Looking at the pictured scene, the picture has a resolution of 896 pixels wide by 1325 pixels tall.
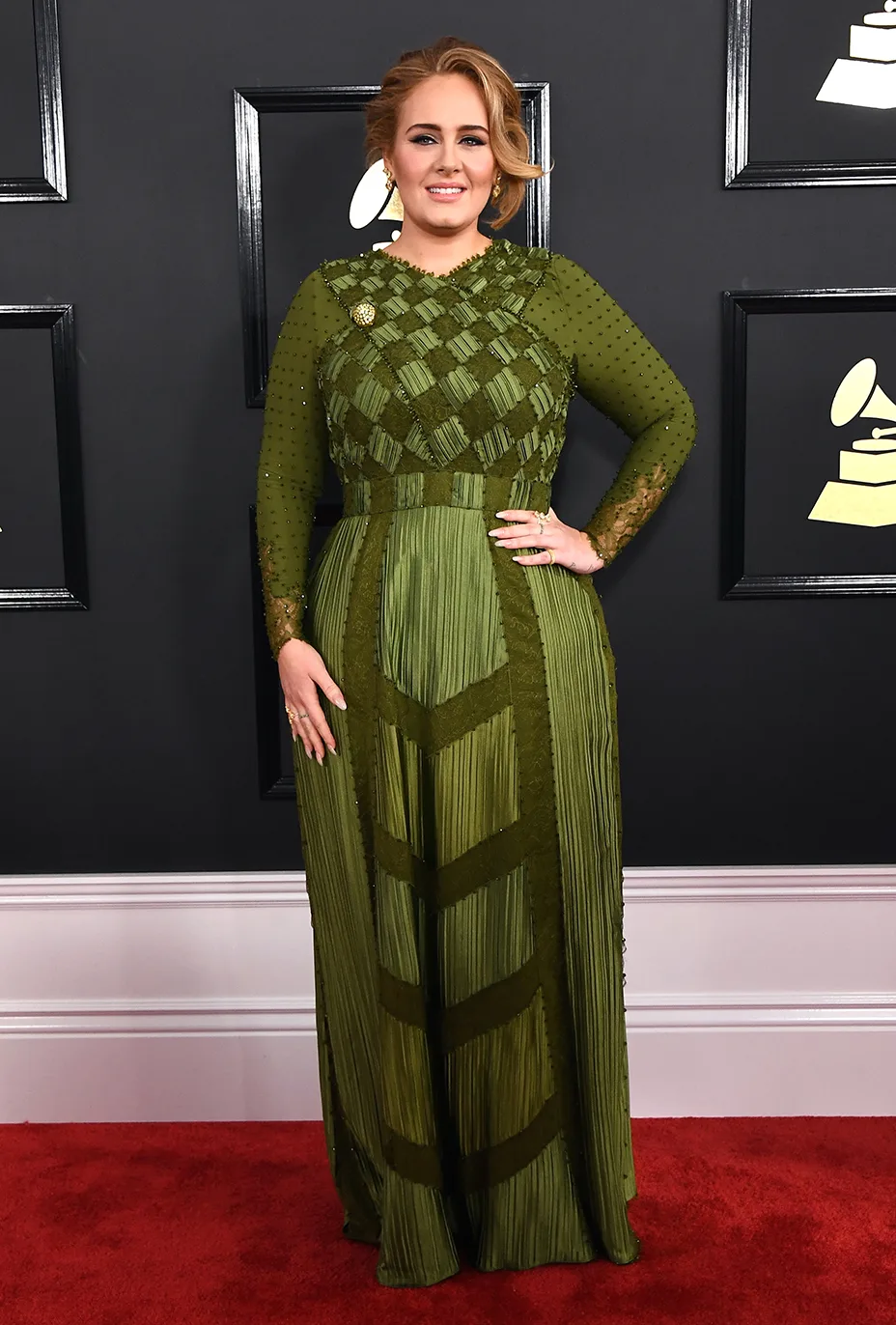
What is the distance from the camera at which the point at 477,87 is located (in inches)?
69.0

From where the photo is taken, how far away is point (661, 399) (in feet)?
6.31

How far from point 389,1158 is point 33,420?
1487 mm

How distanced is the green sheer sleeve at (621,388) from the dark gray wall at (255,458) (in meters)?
0.34

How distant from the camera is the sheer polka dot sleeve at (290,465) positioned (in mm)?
1826

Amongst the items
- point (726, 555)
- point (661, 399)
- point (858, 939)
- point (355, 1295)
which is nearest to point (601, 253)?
point (661, 399)

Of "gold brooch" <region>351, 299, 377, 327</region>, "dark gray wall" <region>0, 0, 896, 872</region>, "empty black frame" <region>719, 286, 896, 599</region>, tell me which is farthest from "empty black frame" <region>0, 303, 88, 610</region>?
"empty black frame" <region>719, 286, 896, 599</region>

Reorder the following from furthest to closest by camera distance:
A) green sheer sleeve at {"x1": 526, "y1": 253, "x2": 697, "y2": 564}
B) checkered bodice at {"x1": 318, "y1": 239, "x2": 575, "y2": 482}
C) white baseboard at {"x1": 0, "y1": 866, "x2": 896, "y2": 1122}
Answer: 1. white baseboard at {"x1": 0, "y1": 866, "x2": 896, "y2": 1122}
2. green sheer sleeve at {"x1": 526, "y1": 253, "x2": 697, "y2": 564}
3. checkered bodice at {"x1": 318, "y1": 239, "x2": 575, "y2": 482}

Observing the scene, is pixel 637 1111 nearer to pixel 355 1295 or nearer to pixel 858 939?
pixel 858 939

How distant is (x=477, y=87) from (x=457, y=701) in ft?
2.95

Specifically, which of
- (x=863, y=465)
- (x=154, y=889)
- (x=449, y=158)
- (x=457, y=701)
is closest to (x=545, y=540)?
(x=457, y=701)

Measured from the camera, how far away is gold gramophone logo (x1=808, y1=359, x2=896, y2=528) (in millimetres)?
2271

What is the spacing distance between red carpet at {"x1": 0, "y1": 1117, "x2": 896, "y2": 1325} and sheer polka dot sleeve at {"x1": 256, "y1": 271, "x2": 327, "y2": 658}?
98 cm

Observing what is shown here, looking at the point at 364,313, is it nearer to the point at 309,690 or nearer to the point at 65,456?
the point at 309,690

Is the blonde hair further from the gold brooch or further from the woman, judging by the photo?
the gold brooch
